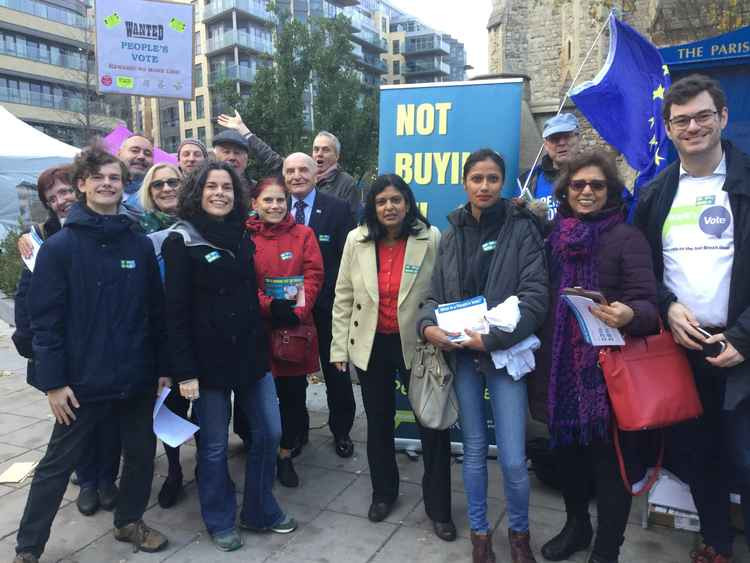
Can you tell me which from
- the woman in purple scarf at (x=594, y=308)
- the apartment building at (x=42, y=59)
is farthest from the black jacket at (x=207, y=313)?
the apartment building at (x=42, y=59)

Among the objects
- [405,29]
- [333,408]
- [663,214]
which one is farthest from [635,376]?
[405,29]

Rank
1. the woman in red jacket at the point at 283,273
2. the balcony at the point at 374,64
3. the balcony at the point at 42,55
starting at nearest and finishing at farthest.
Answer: the woman in red jacket at the point at 283,273
the balcony at the point at 42,55
the balcony at the point at 374,64

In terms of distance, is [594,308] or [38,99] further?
[38,99]

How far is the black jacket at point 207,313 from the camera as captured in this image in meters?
2.87

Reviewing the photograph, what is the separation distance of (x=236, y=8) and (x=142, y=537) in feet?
181

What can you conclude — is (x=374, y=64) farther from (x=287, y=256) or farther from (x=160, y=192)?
(x=287, y=256)

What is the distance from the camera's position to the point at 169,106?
52594 millimetres

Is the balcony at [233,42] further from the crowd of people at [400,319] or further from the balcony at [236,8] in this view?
the crowd of people at [400,319]

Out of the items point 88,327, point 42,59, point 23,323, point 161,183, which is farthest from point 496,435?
point 42,59

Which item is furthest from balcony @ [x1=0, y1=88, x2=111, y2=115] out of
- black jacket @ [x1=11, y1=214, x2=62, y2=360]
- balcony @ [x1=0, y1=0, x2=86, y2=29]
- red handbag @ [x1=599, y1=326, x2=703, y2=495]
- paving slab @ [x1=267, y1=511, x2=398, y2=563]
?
red handbag @ [x1=599, y1=326, x2=703, y2=495]

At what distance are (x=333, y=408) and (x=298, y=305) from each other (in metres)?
1.15

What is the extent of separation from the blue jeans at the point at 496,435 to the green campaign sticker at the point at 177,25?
5986 mm

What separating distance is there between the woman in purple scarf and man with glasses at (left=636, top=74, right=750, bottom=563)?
0.18 metres

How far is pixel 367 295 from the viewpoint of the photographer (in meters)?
3.25
